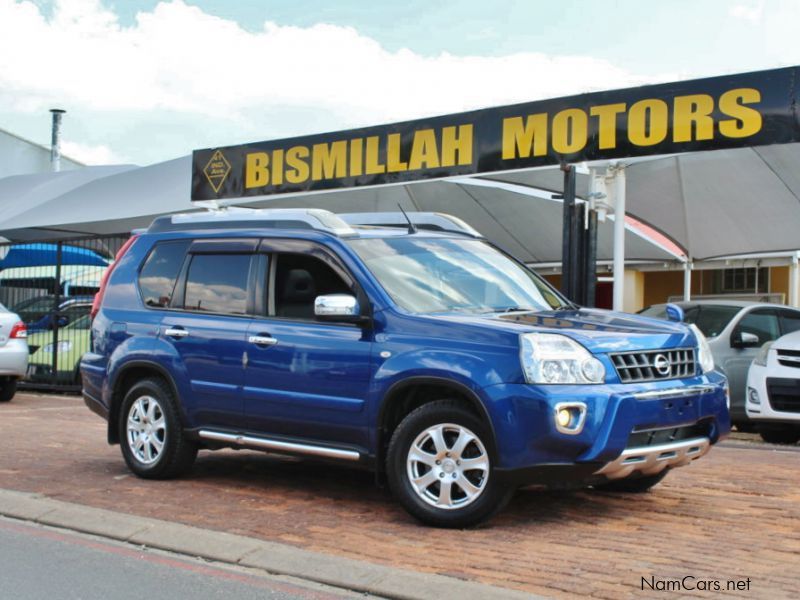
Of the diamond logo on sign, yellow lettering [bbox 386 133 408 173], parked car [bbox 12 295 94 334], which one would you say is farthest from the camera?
the diamond logo on sign

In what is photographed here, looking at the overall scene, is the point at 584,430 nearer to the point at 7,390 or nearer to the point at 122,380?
the point at 122,380

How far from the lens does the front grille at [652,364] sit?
19.9 feet

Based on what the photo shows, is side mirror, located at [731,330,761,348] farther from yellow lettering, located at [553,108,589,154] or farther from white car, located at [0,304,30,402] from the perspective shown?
white car, located at [0,304,30,402]

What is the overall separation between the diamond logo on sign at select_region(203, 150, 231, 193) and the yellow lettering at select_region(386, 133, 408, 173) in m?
3.43

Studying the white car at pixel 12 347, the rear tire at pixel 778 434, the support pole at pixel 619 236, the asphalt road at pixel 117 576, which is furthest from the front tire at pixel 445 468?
the white car at pixel 12 347

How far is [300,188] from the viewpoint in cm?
1653

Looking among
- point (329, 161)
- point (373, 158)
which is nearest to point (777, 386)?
point (373, 158)

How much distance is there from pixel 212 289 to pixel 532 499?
2714 millimetres

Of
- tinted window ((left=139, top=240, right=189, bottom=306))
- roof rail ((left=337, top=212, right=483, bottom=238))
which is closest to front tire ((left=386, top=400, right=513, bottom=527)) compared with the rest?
roof rail ((left=337, top=212, right=483, bottom=238))

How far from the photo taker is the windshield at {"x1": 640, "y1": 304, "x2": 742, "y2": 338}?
12688 millimetres

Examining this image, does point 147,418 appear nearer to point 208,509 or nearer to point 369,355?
point 208,509

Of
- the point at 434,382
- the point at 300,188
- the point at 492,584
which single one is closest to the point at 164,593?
the point at 492,584

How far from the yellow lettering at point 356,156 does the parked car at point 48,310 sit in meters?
4.43

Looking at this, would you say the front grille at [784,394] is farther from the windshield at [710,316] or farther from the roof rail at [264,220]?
the roof rail at [264,220]
